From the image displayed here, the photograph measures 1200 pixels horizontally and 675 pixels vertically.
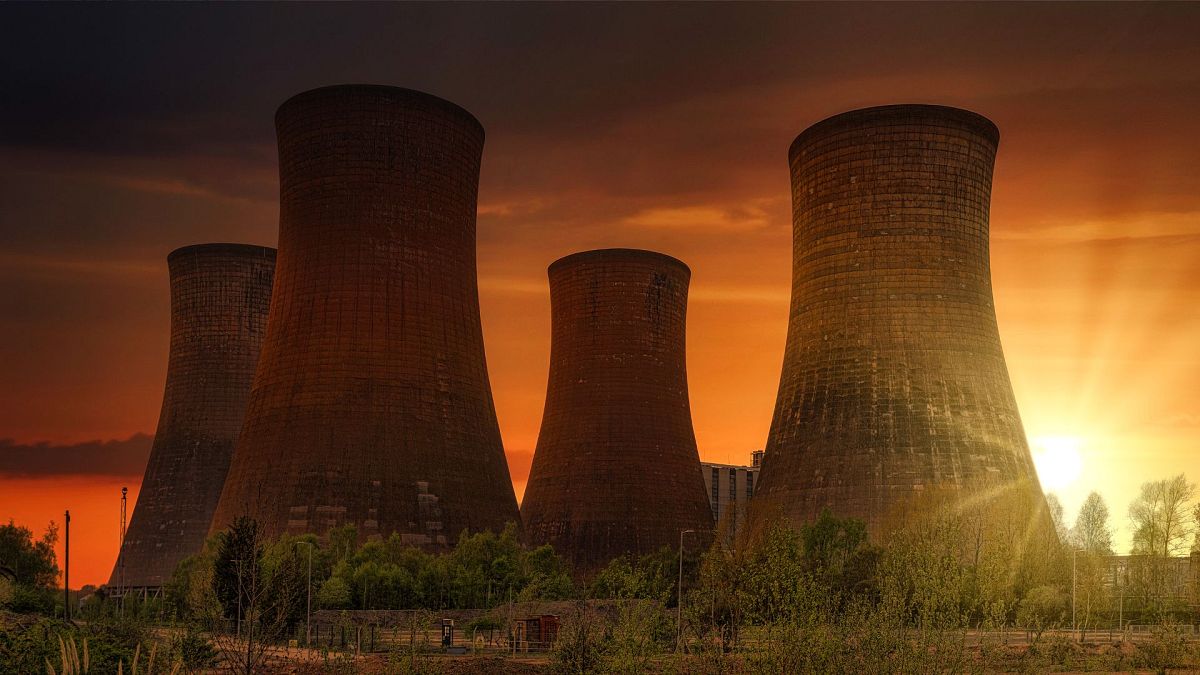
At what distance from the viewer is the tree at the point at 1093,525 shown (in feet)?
145

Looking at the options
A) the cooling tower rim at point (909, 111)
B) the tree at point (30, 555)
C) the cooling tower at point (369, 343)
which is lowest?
the tree at point (30, 555)

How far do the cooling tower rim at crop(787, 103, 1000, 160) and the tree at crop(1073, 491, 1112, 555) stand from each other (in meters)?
17.6

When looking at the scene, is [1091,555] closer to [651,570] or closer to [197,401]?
[651,570]

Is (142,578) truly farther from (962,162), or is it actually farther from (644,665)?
(644,665)

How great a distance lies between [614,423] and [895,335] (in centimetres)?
1303

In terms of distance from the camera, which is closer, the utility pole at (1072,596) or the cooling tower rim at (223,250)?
the utility pole at (1072,596)

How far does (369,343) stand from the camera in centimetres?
2998

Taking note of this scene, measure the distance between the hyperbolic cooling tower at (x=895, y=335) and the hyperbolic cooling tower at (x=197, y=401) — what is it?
66.4ft

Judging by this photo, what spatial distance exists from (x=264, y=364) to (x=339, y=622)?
801cm

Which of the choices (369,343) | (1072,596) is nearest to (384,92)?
(369,343)

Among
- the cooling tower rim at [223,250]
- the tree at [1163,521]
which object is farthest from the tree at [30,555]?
the tree at [1163,521]

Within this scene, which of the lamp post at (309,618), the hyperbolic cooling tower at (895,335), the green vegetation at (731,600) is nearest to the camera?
the green vegetation at (731,600)

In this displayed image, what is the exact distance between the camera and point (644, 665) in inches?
456

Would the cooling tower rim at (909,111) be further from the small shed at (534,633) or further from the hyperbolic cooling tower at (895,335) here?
the small shed at (534,633)
